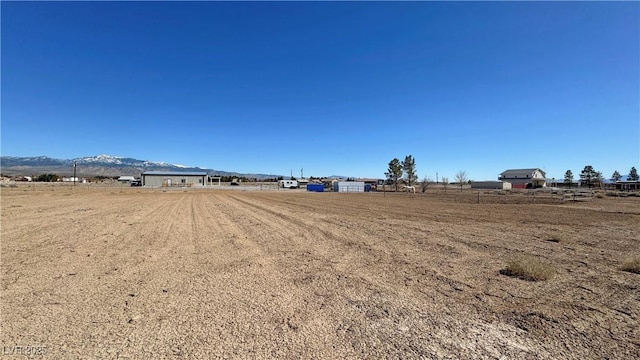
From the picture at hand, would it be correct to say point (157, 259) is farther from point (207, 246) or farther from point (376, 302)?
point (376, 302)

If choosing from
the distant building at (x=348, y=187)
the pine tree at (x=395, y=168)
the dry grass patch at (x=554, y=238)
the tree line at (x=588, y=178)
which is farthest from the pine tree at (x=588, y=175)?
the dry grass patch at (x=554, y=238)

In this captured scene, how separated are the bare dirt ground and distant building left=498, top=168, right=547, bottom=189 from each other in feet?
284

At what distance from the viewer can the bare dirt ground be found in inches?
134

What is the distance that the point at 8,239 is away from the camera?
8867 millimetres

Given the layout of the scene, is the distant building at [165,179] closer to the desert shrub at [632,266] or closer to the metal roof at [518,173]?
the desert shrub at [632,266]

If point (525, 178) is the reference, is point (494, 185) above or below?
below

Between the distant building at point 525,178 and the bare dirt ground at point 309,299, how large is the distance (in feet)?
284

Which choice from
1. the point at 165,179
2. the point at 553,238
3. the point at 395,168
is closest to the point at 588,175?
the point at 395,168

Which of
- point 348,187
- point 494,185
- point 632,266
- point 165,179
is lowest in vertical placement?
point 632,266

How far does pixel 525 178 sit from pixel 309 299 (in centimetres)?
9880

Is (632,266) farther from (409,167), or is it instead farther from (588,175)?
(588,175)

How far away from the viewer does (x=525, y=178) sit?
282 ft

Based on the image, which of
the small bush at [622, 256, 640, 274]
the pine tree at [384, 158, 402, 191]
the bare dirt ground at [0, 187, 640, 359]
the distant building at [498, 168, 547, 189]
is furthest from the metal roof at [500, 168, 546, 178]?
the small bush at [622, 256, 640, 274]

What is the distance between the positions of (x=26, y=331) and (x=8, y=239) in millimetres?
7539
